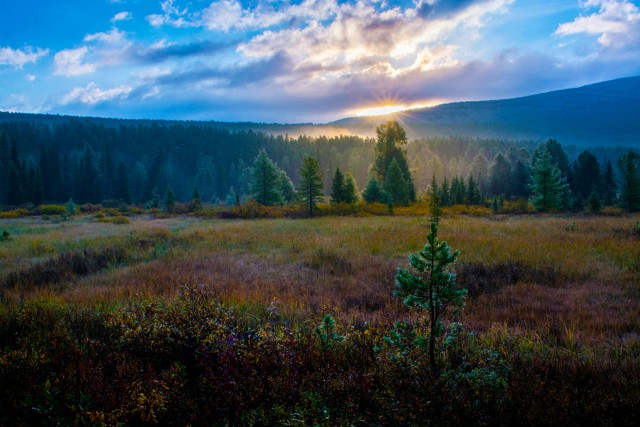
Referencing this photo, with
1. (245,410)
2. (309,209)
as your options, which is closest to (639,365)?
(245,410)

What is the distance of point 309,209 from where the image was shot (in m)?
36.1

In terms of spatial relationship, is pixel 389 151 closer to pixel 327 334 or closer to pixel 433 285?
pixel 327 334

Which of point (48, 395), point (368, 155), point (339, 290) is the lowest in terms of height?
point (339, 290)

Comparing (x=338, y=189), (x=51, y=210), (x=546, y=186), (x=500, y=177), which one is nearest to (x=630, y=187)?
(x=546, y=186)

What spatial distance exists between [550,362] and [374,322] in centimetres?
221

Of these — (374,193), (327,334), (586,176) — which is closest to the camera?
(327,334)

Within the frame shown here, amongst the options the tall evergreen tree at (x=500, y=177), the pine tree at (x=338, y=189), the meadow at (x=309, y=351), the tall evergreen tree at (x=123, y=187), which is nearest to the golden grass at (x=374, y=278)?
the meadow at (x=309, y=351)

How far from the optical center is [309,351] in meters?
4.06

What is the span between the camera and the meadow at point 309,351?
9.72 feet

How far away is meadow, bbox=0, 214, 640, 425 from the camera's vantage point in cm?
296

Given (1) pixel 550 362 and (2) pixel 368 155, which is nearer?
(1) pixel 550 362

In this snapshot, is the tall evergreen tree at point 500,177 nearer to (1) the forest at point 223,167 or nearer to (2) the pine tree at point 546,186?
(1) the forest at point 223,167

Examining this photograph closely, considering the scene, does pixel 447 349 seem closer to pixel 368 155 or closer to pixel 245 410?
pixel 245 410

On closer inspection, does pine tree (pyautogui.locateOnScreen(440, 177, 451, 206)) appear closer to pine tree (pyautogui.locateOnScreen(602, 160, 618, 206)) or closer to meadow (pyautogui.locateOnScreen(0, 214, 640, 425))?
pine tree (pyautogui.locateOnScreen(602, 160, 618, 206))
